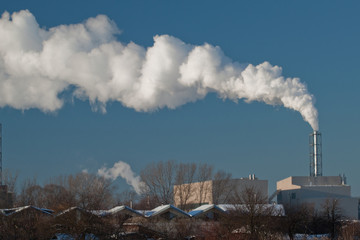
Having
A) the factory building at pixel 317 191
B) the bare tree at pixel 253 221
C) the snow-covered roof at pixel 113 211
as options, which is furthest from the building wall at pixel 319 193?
the bare tree at pixel 253 221

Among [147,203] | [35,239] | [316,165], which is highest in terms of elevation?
[316,165]

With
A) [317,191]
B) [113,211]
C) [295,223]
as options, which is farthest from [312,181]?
[113,211]

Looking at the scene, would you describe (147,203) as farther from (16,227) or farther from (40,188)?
(16,227)

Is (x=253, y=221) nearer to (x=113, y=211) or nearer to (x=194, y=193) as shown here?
(x=113, y=211)

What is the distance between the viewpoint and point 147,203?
Result: 82.6 metres

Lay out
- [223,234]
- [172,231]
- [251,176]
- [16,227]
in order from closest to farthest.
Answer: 1. [16,227]
2. [223,234]
3. [172,231]
4. [251,176]

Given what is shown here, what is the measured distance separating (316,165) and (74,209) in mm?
44483

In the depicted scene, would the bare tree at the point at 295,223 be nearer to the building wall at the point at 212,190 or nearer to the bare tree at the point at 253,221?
the bare tree at the point at 253,221

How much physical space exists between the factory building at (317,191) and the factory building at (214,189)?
329 centimetres

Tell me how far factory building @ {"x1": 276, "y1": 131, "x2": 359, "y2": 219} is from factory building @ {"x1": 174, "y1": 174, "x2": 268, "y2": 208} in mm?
3289

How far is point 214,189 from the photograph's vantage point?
8150 centimetres

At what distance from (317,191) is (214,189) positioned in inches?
505

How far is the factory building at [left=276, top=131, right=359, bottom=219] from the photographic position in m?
76.0

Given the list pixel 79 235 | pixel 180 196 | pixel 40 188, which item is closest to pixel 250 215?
pixel 79 235
